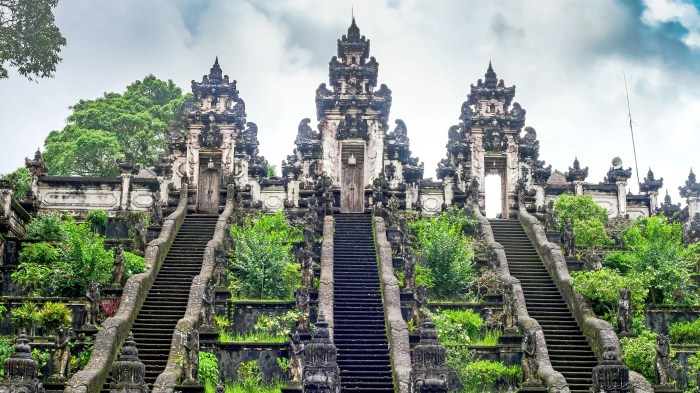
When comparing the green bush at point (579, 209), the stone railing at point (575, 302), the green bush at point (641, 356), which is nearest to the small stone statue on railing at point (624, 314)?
the stone railing at point (575, 302)

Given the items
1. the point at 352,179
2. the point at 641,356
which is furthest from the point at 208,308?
the point at 352,179

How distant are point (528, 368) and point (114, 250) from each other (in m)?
13.0

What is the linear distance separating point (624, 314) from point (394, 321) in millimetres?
5718

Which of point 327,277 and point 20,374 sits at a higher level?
point 327,277

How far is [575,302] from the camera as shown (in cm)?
2505

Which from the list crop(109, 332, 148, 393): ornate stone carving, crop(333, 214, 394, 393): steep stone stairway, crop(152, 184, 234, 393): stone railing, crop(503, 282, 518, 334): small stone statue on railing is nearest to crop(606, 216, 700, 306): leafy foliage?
crop(503, 282, 518, 334): small stone statue on railing

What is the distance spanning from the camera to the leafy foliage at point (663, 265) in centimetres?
2595

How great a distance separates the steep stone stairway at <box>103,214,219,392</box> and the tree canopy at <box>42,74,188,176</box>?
1352cm

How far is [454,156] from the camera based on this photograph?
3697 centimetres

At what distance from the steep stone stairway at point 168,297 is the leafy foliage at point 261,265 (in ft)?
4.52

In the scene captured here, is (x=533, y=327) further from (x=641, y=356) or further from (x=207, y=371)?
(x=207, y=371)

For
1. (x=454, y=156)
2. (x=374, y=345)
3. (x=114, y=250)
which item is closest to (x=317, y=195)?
(x=454, y=156)

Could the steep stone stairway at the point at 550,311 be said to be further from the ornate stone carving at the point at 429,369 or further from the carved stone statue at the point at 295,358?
the carved stone statue at the point at 295,358

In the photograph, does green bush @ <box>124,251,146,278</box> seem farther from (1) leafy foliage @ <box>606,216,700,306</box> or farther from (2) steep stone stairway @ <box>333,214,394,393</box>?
(1) leafy foliage @ <box>606,216,700,306</box>
